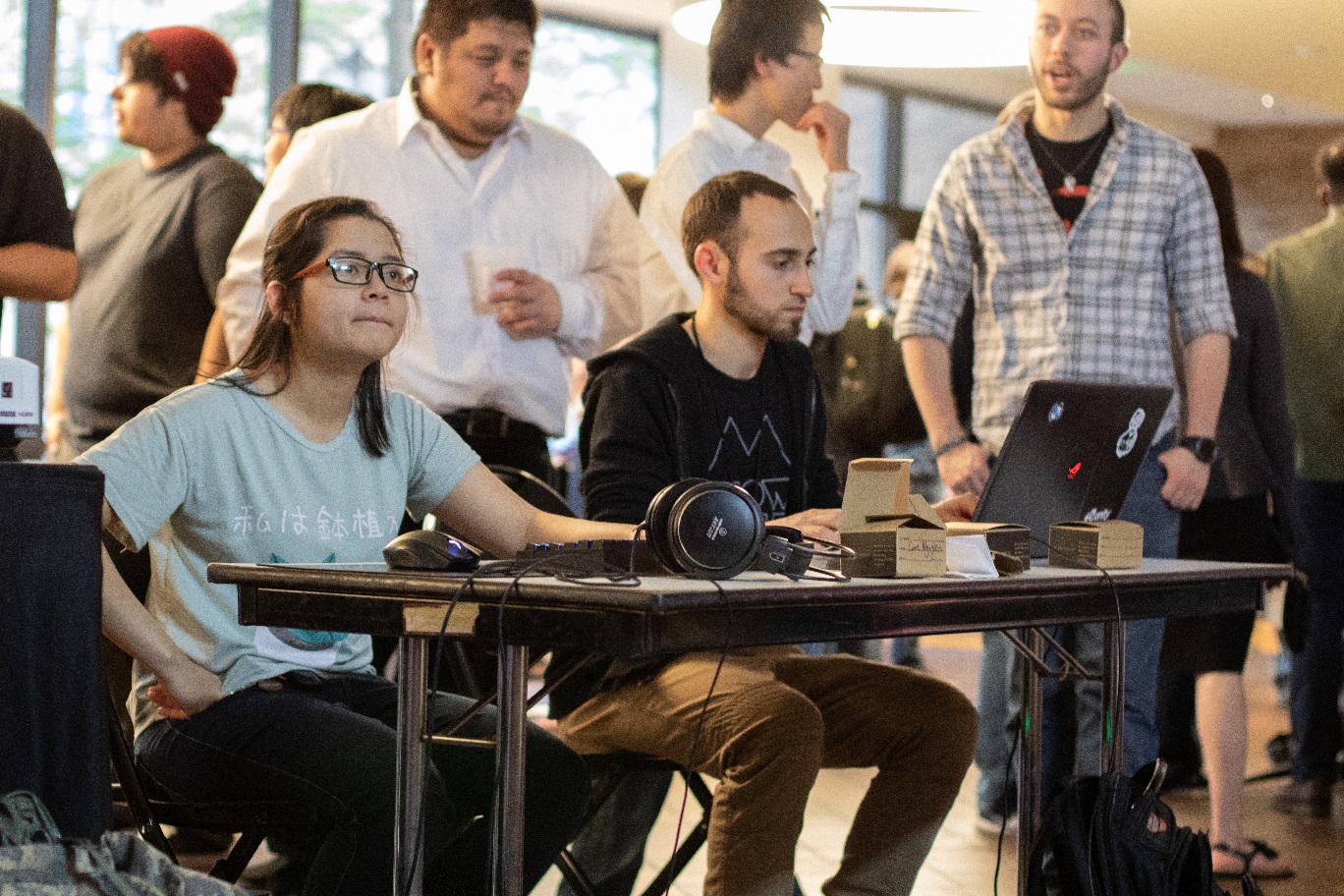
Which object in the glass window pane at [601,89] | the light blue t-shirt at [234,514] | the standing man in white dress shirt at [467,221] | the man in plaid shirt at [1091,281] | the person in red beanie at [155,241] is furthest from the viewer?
the glass window pane at [601,89]

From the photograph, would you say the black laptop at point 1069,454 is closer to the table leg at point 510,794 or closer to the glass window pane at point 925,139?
the table leg at point 510,794

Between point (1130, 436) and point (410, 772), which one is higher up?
point (1130, 436)

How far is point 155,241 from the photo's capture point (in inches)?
137

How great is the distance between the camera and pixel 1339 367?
4.18 meters

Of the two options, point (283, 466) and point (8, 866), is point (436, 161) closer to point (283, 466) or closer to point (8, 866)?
point (283, 466)

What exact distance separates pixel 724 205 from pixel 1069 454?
806 mm

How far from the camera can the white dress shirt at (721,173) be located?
3238mm

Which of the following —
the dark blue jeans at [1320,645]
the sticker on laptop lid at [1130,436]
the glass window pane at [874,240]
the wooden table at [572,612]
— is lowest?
the dark blue jeans at [1320,645]

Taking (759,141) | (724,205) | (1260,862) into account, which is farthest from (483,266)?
(1260,862)

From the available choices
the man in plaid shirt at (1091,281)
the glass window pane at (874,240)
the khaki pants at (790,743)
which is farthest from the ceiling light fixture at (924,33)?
the glass window pane at (874,240)

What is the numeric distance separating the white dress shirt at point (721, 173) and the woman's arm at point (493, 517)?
3.29ft

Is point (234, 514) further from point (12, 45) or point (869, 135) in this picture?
point (869, 135)

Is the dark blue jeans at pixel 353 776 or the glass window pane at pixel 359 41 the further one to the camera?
the glass window pane at pixel 359 41

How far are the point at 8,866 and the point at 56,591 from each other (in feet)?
1.04
